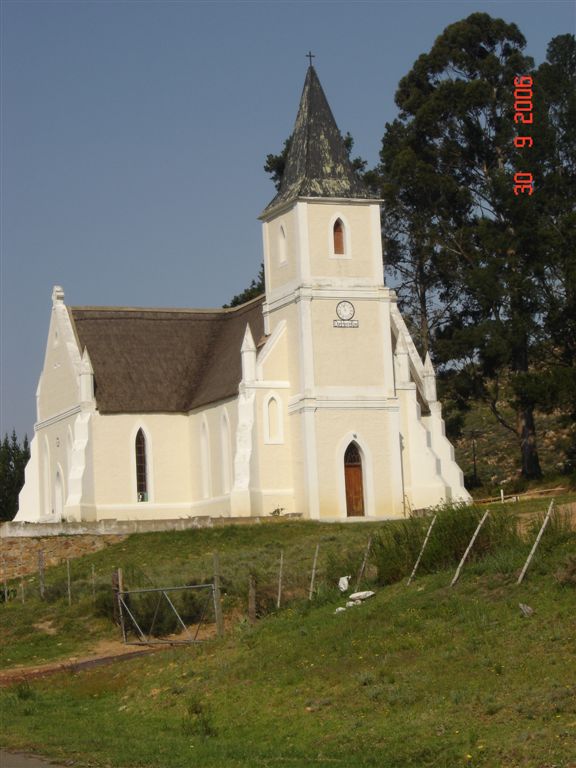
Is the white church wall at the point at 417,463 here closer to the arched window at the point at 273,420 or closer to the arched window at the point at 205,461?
the arched window at the point at 273,420

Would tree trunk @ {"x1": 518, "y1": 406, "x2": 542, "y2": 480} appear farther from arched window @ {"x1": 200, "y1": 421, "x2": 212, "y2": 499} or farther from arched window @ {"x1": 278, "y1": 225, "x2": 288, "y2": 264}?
arched window @ {"x1": 200, "y1": 421, "x2": 212, "y2": 499}

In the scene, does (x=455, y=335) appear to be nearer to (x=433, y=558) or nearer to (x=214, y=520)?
(x=214, y=520)

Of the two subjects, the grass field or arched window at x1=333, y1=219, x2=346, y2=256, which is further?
arched window at x1=333, y1=219, x2=346, y2=256

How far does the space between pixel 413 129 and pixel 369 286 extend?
585 inches

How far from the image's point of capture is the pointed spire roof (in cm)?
5625

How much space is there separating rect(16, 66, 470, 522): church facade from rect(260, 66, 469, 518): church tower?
2.0 inches

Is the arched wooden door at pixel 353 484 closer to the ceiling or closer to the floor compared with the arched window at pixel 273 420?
closer to the floor

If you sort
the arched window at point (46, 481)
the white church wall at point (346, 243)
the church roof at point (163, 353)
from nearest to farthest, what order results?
1. the white church wall at point (346, 243)
2. the church roof at point (163, 353)
3. the arched window at point (46, 481)

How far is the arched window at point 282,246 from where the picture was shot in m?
56.7

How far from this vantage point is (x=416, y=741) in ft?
66.4

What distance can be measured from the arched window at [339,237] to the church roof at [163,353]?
4600mm

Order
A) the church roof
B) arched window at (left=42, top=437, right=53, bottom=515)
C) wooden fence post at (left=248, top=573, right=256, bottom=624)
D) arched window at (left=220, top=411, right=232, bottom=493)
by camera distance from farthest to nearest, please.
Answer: arched window at (left=42, top=437, right=53, bottom=515)
the church roof
arched window at (left=220, top=411, right=232, bottom=493)
wooden fence post at (left=248, top=573, right=256, bottom=624)

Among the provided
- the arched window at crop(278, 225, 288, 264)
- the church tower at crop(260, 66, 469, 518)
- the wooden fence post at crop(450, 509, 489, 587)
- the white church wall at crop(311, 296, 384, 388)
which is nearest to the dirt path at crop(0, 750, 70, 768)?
the wooden fence post at crop(450, 509, 489, 587)

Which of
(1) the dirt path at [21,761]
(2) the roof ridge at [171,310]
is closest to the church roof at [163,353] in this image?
(2) the roof ridge at [171,310]
